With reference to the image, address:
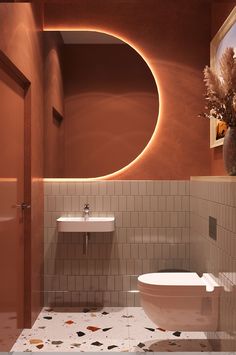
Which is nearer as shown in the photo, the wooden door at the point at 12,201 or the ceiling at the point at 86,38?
the wooden door at the point at 12,201

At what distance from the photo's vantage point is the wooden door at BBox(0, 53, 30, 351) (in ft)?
5.53

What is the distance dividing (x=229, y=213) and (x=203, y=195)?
258 mm

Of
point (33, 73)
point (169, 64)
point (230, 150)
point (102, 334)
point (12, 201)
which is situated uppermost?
point (169, 64)

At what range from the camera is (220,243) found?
159 cm

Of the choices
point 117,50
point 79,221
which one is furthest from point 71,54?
point 79,221

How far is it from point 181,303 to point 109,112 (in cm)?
115

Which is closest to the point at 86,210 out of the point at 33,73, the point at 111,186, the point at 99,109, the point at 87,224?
the point at 87,224

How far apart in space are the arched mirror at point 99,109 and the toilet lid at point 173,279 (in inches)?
29.6

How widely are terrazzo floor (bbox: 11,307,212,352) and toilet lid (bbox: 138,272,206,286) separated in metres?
0.19

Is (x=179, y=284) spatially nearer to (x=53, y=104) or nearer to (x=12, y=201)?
(x=12, y=201)

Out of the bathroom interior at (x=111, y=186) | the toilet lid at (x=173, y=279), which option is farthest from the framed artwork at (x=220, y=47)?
the toilet lid at (x=173, y=279)

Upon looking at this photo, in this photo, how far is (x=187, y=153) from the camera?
6.89ft

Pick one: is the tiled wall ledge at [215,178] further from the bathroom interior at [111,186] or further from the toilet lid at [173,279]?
the toilet lid at [173,279]

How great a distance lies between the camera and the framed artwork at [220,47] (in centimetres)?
181
